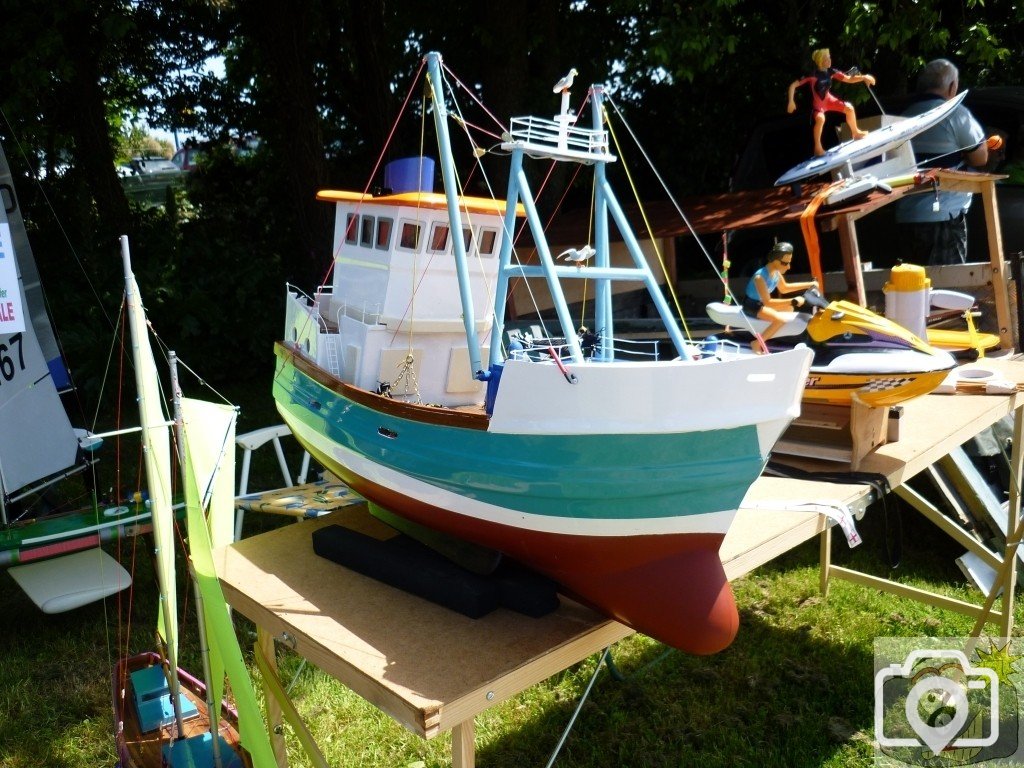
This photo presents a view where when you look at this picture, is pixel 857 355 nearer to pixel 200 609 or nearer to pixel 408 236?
pixel 408 236

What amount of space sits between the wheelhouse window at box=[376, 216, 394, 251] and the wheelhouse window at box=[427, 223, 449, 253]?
0.71ft

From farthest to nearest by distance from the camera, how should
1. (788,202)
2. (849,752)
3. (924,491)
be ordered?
(924,491) < (788,202) < (849,752)

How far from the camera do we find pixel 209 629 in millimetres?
2922

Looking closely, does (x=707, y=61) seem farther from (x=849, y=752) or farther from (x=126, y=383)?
(x=126, y=383)

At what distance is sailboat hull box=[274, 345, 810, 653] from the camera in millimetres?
2830

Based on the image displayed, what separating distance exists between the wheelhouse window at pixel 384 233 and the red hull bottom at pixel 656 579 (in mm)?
1844

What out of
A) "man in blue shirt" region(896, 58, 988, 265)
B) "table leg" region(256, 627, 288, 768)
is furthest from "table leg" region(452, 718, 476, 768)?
"man in blue shirt" region(896, 58, 988, 265)

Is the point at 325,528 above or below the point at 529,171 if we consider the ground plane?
below

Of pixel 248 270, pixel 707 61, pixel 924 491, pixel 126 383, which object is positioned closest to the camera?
pixel 924 491

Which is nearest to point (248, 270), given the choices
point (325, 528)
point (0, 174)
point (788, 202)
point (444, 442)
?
point (0, 174)

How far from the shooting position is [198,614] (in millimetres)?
3008

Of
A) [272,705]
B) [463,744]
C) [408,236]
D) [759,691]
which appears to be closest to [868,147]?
[408,236]

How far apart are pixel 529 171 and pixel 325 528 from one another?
23.2 ft

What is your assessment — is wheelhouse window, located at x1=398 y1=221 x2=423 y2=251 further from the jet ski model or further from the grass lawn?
the grass lawn
